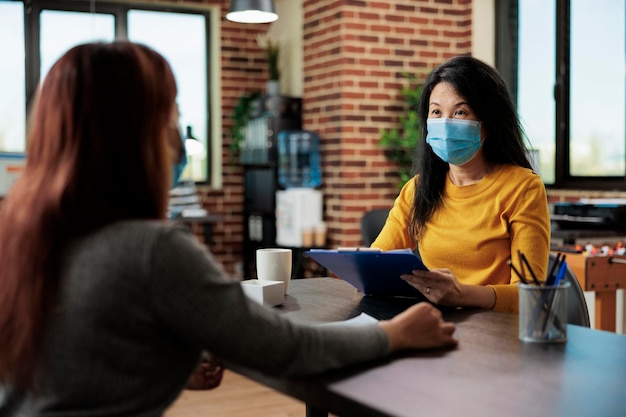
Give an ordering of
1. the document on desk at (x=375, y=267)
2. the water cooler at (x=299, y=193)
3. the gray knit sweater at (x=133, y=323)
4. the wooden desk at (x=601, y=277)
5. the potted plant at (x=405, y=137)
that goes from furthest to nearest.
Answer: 1. the water cooler at (x=299, y=193)
2. the potted plant at (x=405, y=137)
3. the wooden desk at (x=601, y=277)
4. the document on desk at (x=375, y=267)
5. the gray knit sweater at (x=133, y=323)

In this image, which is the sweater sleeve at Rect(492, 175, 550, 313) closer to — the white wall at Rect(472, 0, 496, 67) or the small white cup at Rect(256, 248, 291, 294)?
the small white cup at Rect(256, 248, 291, 294)

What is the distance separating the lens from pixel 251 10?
14.5ft

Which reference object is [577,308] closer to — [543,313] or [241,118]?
[543,313]

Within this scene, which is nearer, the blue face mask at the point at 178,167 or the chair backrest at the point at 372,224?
the blue face mask at the point at 178,167

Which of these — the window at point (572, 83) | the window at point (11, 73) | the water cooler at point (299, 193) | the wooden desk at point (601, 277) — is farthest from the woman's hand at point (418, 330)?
the window at point (11, 73)

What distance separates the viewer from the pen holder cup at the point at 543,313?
1.45 meters

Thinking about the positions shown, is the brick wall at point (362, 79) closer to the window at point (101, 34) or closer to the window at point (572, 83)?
the window at point (572, 83)

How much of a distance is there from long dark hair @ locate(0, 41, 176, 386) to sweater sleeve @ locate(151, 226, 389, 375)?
0.28 ft

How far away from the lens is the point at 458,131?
2.25 meters

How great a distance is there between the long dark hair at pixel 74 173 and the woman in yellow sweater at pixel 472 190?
1202 millimetres

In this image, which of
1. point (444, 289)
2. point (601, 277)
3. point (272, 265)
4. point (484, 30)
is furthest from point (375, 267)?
point (484, 30)

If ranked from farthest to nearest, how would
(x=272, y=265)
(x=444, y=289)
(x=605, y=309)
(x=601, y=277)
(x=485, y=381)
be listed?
(x=605, y=309) < (x=601, y=277) < (x=272, y=265) < (x=444, y=289) < (x=485, y=381)

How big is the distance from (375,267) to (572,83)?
12.3 feet

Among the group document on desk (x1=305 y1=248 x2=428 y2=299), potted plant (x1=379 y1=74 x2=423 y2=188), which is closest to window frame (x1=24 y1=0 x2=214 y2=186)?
potted plant (x1=379 y1=74 x2=423 y2=188)
